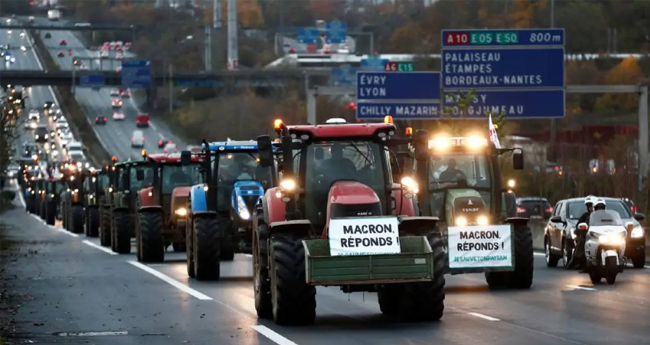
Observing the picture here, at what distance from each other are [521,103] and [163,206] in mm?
16297

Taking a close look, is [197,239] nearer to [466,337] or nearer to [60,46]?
[466,337]

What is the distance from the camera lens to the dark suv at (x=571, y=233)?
3225 centimetres

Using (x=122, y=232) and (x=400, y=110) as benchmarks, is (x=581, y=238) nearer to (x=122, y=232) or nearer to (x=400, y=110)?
(x=122, y=232)

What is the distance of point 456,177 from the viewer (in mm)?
27672

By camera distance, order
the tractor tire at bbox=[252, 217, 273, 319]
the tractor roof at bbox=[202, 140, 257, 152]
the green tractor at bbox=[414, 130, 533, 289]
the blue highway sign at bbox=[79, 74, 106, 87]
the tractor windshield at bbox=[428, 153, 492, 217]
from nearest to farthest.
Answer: the tractor tire at bbox=[252, 217, 273, 319] → the green tractor at bbox=[414, 130, 533, 289] → the tractor windshield at bbox=[428, 153, 492, 217] → the tractor roof at bbox=[202, 140, 257, 152] → the blue highway sign at bbox=[79, 74, 106, 87]

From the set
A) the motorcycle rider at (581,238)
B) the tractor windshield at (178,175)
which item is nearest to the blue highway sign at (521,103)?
the tractor windshield at (178,175)

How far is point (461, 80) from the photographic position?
5066cm

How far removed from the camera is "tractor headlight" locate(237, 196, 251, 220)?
1142 inches

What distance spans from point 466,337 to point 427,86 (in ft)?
122

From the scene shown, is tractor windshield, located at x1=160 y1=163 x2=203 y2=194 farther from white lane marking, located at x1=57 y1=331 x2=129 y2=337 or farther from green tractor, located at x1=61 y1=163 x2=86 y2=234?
green tractor, located at x1=61 y1=163 x2=86 y2=234

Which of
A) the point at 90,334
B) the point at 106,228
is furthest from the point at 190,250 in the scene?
the point at 106,228

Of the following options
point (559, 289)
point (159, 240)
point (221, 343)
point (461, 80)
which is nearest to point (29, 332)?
point (221, 343)

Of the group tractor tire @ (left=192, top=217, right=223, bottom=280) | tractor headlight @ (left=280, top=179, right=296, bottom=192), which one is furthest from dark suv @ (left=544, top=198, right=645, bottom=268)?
tractor headlight @ (left=280, top=179, right=296, bottom=192)

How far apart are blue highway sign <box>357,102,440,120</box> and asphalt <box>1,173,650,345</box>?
73.0 feet
